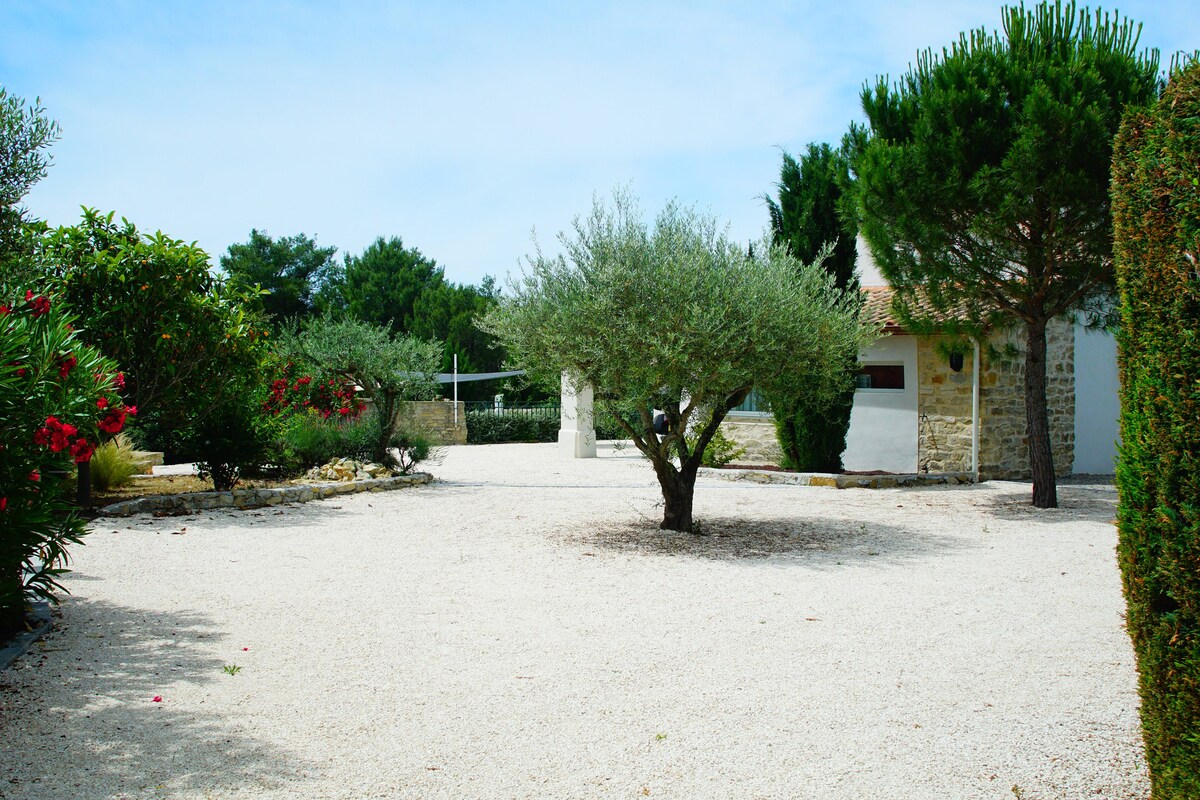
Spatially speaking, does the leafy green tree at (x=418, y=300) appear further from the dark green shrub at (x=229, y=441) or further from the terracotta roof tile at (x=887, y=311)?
the dark green shrub at (x=229, y=441)

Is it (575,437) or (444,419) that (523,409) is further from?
(575,437)

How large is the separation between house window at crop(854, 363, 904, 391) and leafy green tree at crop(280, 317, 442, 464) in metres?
7.75

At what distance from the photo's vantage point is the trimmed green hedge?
2713mm

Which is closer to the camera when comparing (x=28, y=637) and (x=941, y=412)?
(x=28, y=637)

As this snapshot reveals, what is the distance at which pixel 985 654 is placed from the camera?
5.44 meters

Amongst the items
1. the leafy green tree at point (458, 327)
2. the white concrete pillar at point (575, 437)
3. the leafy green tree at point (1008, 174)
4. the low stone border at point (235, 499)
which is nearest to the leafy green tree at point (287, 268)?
the leafy green tree at point (458, 327)

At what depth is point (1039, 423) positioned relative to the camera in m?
12.1

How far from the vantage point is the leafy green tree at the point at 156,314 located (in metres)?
10.5

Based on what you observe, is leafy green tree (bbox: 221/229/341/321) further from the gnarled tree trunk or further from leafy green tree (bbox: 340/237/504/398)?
the gnarled tree trunk

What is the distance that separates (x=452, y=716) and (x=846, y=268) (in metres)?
12.8

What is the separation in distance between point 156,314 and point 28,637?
20.0ft

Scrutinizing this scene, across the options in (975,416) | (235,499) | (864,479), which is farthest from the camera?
(975,416)

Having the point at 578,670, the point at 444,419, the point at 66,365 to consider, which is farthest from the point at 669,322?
the point at 444,419

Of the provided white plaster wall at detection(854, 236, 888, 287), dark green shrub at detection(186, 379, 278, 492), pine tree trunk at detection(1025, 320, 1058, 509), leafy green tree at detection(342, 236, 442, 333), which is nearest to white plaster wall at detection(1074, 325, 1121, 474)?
white plaster wall at detection(854, 236, 888, 287)
